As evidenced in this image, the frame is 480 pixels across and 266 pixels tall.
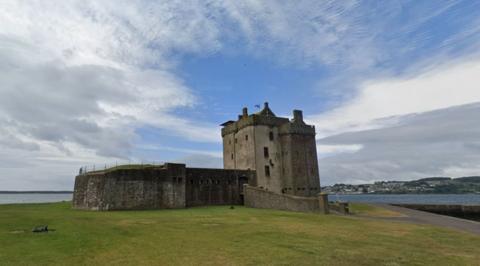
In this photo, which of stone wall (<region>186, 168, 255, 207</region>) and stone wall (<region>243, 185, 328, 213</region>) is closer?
stone wall (<region>243, 185, 328, 213</region>)

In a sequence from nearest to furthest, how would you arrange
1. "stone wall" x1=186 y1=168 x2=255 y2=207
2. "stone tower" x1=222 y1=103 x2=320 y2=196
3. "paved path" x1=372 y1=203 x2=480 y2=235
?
"paved path" x1=372 y1=203 x2=480 y2=235
"stone wall" x1=186 y1=168 x2=255 y2=207
"stone tower" x1=222 y1=103 x2=320 y2=196

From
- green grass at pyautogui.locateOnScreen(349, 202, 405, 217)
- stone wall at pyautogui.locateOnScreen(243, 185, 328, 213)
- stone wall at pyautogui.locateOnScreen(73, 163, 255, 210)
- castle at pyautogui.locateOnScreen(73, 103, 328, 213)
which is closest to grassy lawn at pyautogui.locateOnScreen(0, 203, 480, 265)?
green grass at pyautogui.locateOnScreen(349, 202, 405, 217)

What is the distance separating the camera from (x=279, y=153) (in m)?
50.3

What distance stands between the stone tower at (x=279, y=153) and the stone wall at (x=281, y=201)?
5.58 meters

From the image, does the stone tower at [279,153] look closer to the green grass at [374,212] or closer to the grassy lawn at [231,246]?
the green grass at [374,212]

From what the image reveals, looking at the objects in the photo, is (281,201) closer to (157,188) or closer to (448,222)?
(157,188)

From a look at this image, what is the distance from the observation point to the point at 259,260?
37.8 feet

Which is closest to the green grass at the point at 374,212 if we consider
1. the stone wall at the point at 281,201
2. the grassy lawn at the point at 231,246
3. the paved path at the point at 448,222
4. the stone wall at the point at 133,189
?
the paved path at the point at 448,222

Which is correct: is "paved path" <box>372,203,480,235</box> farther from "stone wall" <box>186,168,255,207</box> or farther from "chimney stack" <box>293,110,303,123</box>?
"chimney stack" <box>293,110,303,123</box>

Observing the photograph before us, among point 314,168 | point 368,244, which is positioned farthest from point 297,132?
point 368,244

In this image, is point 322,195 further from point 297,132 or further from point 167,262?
point 167,262

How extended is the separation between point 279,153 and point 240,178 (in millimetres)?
8276

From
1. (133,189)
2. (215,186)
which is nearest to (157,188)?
(133,189)

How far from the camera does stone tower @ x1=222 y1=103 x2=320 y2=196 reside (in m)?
48.4
